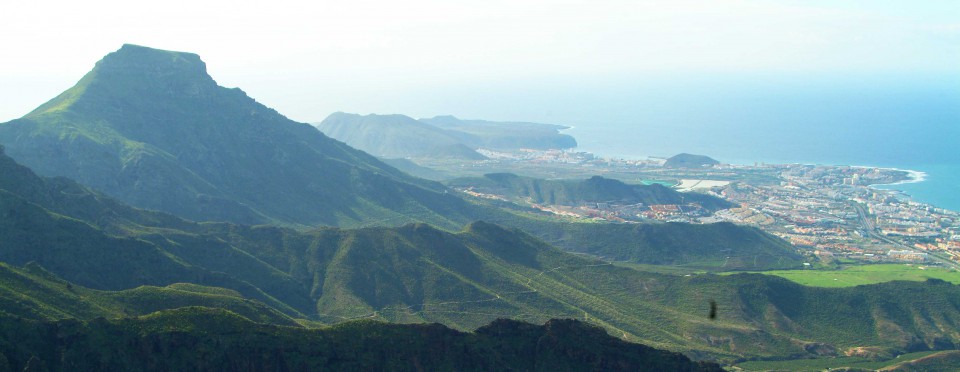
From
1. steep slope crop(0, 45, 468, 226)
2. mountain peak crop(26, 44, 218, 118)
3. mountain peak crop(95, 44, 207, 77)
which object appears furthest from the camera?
mountain peak crop(95, 44, 207, 77)

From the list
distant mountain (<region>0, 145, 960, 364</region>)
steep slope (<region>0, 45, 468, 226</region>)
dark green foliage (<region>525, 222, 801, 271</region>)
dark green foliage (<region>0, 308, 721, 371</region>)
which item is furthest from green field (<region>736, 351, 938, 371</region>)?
steep slope (<region>0, 45, 468, 226</region>)

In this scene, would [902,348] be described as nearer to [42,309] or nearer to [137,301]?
[137,301]

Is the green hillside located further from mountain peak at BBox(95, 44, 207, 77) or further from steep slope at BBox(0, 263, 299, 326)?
steep slope at BBox(0, 263, 299, 326)

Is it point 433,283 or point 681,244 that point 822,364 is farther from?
point 681,244

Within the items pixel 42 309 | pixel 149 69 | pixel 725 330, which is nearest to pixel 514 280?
pixel 725 330

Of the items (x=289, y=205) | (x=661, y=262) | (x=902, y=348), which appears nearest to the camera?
(x=902, y=348)

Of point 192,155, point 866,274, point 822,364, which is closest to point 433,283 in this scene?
point 822,364
